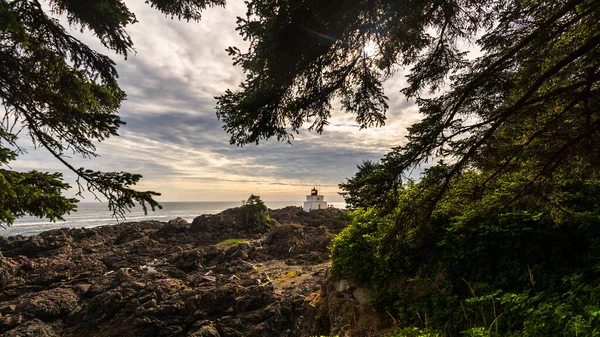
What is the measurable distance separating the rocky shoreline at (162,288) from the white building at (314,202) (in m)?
27.0

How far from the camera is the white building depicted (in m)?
52.0

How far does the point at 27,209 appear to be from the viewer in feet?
14.2

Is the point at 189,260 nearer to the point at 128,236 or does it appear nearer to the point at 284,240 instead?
the point at 284,240

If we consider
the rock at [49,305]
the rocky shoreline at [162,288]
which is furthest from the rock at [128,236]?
the rock at [49,305]

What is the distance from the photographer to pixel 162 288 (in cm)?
1227

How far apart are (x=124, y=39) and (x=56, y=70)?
176cm

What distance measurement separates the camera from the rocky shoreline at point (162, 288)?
9.98 m

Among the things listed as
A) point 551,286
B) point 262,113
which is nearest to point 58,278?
point 262,113

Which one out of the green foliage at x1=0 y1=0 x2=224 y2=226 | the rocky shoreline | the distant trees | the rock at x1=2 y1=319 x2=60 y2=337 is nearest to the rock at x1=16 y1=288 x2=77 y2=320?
the rocky shoreline

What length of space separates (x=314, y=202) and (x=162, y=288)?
4097 cm

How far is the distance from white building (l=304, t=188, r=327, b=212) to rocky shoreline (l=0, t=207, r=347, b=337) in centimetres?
2703

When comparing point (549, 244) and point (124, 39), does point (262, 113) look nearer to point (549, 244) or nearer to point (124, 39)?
point (124, 39)

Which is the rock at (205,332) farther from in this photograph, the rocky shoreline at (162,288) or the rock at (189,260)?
the rock at (189,260)

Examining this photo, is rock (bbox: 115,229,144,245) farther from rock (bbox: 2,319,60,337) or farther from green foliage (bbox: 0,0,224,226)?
green foliage (bbox: 0,0,224,226)
